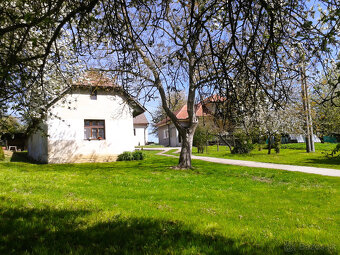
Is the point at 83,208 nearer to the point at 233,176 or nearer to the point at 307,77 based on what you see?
the point at 307,77

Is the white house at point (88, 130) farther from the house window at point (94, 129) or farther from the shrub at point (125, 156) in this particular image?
the shrub at point (125, 156)

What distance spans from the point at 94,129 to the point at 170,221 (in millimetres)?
16653

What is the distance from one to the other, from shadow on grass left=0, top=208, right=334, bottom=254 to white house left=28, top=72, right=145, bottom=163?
14.5m

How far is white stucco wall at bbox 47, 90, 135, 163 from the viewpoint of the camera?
19016 mm

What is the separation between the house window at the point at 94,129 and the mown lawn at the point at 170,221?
11.5 meters

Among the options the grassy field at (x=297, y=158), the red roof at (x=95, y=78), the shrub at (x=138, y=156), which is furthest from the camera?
the shrub at (x=138, y=156)

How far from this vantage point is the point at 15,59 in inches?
164

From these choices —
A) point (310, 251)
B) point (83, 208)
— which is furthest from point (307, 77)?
point (83, 208)

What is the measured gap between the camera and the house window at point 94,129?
19922 millimetres

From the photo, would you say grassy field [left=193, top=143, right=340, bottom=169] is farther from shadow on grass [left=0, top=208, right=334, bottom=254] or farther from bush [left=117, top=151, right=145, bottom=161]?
shadow on grass [left=0, top=208, right=334, bottom=254]

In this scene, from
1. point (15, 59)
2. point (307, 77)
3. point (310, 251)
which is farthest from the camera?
point (15, 59)

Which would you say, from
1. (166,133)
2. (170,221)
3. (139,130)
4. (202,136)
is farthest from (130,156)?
(139,130)

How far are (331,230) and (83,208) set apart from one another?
480 cm

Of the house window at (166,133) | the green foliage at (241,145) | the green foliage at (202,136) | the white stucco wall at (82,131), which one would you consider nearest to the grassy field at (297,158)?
the green foliage at (241,145)
